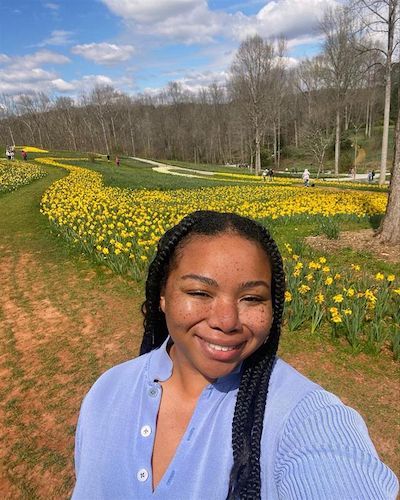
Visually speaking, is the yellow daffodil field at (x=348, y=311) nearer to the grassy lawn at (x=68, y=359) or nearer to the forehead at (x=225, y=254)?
the grassy lawn at (x=68, y=359)

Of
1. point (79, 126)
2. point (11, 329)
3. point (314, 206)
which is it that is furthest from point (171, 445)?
point (79, 126)

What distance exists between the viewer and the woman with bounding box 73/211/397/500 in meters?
1.04

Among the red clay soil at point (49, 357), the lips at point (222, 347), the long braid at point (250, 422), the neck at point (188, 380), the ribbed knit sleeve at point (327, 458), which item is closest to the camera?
the ribbed knit sleeve at point (327, 458)

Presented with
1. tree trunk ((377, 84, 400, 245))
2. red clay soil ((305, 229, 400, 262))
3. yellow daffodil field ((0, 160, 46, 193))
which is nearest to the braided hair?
red clay soil ((305, 229, 400, 262))

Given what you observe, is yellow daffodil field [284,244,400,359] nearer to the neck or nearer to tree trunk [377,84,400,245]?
tree trunk [377,84,400,245]

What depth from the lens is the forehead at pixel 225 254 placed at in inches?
48.5

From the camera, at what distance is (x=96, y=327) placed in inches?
190

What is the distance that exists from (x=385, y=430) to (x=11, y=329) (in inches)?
180

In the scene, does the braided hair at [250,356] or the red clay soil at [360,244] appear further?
the red clay soil at [360,244]

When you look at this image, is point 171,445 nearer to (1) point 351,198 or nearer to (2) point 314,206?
(2) point 314,206

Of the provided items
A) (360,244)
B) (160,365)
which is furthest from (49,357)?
(360,244)

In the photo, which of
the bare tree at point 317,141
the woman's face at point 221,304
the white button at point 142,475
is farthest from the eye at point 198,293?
the bare tree at point 317,141

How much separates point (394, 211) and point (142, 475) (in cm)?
757

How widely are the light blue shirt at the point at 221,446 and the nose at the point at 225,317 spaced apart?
0.73 feet
